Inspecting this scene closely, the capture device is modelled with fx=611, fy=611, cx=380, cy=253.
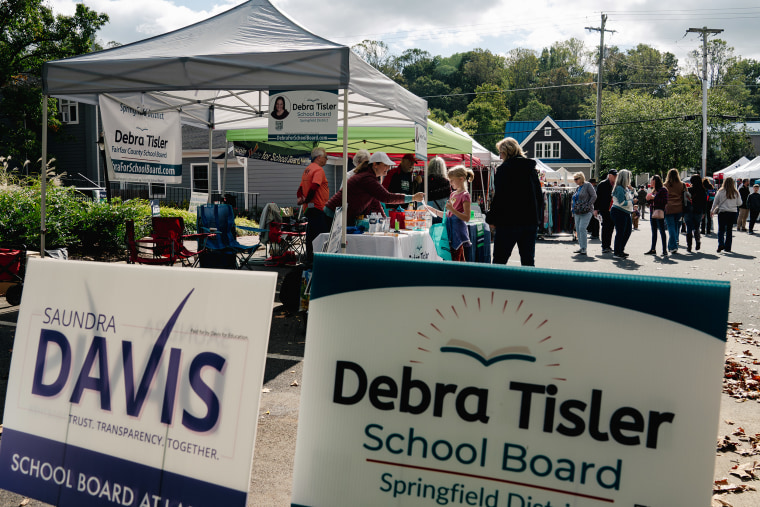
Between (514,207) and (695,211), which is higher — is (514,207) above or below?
below

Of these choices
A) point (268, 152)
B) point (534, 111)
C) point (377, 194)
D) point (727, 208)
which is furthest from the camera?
point (534, 111)

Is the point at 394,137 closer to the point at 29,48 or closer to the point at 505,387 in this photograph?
the point at 505,387

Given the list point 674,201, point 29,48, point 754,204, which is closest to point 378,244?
point 674,201

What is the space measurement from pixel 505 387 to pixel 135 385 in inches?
54.7

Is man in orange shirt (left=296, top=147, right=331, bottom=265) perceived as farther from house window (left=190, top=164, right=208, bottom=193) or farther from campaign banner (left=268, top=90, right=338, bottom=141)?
house window (left=190, top=164, right=208, bottom=193)

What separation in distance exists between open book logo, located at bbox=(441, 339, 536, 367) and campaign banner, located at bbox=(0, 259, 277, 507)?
26.4 inches

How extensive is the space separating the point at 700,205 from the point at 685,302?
1536 centimetres

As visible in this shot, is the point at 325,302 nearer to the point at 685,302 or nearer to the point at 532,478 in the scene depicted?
the point at 532,478

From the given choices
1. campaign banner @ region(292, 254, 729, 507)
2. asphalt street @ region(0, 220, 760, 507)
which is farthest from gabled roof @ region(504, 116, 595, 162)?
campaign banner @ region(292, 254, 729, 507)

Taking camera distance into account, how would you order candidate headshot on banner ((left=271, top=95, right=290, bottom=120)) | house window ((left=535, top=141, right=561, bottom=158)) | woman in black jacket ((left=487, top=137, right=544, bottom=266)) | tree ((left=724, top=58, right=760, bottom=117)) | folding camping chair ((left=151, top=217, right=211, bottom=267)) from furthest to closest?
1. tree ((left=724, top=58, right=760, bottom=117))
2. house window ((left=535, top=141, right=561, bottom=158))
3. folding camping chair ((left=151, top=217, right=211, bottom=267))
4. woman in black jacket ((left=487, top=137, right=544, bottom=266))
5. candidate headshot on banner ((left=271, top=95, right=290, bottom=120))

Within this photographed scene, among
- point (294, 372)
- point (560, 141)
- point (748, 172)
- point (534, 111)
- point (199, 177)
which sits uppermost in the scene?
point (534, 111)

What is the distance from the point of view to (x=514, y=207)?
7.39 m

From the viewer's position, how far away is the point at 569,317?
200 centimetres

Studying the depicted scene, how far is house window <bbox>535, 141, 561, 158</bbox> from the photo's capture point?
68113 mm
